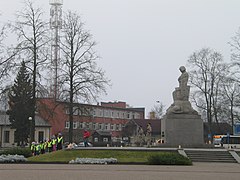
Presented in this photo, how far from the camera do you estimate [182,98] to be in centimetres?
3600

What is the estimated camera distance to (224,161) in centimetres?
2872

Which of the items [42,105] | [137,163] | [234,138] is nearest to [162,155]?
[137,163]

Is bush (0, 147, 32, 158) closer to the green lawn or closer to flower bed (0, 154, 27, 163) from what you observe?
the green lawn

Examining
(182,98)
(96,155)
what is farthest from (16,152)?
(182,98)

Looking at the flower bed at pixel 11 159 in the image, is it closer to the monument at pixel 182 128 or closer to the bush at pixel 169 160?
the bush at pixel 169 160

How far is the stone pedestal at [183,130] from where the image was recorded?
3428 centimetres

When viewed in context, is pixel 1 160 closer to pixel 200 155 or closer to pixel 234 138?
pixel 200 155

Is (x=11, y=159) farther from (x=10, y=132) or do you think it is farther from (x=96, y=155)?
(x=10, y=132)

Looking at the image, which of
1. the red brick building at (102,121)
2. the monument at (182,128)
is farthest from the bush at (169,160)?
the red brick building at (102,121)

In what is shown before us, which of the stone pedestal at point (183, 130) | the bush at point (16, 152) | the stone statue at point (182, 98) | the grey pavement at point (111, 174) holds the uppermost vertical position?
the stone statue at point (182, 98)

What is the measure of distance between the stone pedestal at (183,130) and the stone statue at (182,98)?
26.8 inches

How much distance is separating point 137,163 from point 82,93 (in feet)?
58.4

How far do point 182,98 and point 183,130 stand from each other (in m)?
3.16

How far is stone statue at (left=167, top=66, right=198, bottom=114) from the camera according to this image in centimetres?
3503
